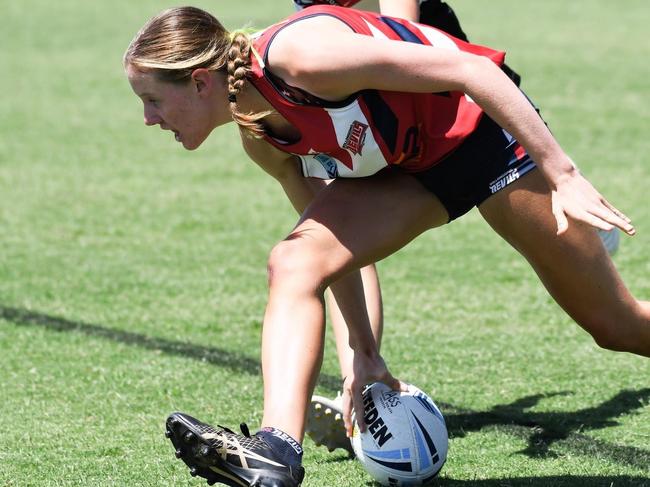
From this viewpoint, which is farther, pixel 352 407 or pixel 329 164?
pixel 352 407

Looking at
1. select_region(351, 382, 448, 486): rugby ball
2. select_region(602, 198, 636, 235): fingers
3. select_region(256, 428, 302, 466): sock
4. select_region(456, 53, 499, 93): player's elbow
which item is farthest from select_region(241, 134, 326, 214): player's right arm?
select_region(602, 198, 636, 235): fingers

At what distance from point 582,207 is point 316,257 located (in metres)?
0.84

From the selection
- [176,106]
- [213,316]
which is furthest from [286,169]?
[213,316]

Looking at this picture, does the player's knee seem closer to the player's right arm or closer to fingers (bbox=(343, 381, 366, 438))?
the player's right arm

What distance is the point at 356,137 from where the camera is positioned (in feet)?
12.1

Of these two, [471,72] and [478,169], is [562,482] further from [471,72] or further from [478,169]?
[471,72]

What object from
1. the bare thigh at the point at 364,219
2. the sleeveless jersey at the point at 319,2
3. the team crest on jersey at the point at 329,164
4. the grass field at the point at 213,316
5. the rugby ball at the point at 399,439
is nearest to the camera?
the bare thigh at the point at 364,219

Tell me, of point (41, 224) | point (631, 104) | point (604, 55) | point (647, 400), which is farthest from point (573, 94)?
point (647, 400)

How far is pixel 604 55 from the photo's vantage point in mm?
15820

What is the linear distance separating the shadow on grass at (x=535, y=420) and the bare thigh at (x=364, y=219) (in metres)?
0.93

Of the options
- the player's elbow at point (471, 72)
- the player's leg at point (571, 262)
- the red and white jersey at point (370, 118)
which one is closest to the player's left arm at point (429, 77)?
the player's elbow at point (471, 72)

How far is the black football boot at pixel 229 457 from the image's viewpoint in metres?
3.23

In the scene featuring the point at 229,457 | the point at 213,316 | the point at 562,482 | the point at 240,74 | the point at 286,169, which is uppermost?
the point at 240,74

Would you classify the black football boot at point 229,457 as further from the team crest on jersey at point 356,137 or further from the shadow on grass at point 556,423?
the shadow on grass at point 556,423
